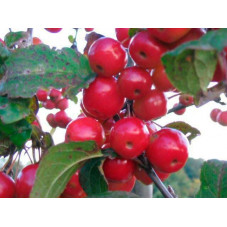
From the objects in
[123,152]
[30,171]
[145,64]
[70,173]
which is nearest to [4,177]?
[30,171]

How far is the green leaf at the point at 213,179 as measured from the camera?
708 mm

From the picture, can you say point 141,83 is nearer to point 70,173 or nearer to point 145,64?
point 145,64

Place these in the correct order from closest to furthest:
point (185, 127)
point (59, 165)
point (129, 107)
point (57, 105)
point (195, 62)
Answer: point (195, 62) → point (59, 165) → point (129, 107) → point (185, 127) → point (57, 105)

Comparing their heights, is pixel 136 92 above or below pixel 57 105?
above

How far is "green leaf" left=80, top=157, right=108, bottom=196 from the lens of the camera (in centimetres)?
65

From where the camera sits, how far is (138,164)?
0.67 meters

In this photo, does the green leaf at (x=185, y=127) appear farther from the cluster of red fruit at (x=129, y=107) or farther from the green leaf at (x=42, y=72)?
the green leaf at (x=42, y=72)

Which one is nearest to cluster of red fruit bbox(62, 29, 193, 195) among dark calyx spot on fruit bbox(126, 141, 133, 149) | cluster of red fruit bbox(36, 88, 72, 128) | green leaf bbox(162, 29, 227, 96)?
dark calyx spot on fruit bbox(126, 141, 133, 149)

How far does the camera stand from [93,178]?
0.65 meters

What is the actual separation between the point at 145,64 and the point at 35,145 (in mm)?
372

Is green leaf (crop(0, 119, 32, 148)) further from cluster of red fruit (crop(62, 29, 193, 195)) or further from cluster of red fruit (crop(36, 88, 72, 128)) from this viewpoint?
cluster of red fruit (crop(36, 88, 72, 128))

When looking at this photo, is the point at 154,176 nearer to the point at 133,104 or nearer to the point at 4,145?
the point at 133,104

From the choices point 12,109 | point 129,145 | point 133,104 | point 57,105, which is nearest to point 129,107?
point 133,104

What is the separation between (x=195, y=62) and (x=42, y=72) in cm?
33
